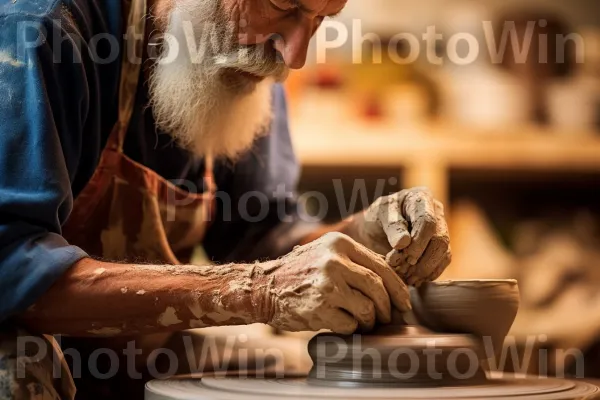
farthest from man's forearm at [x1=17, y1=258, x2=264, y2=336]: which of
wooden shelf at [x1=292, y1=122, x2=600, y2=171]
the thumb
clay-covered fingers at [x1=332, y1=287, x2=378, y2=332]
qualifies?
wooden shelf at [x1=292, y1=122, x2=600, y2=171]

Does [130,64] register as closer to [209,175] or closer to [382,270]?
[209,175]

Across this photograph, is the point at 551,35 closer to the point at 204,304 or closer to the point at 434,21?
the point at 434,21

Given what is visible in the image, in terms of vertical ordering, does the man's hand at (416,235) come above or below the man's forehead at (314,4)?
below

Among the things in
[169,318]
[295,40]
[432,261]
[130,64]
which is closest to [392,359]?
[432,261]

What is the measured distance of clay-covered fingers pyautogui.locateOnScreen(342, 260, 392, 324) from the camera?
1225mm

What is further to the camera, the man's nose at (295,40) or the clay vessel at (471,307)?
the man's nose at (295,40)

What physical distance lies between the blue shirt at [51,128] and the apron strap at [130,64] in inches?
0.7

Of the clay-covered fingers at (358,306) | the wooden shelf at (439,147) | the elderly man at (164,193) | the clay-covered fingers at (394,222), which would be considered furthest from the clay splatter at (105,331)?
the wooden shelf at (439,147)

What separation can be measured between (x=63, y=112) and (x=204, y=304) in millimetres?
391

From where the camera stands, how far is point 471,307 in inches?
54.1

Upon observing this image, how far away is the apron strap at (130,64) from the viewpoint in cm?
159

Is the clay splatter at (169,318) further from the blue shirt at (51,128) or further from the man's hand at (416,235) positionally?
the man's hand at (416,235)

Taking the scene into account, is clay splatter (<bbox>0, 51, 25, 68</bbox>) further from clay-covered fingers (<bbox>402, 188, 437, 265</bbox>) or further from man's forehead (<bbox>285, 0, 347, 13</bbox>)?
clay-covered fingers (<bbox>402, 188, 437, 265</bbox>)

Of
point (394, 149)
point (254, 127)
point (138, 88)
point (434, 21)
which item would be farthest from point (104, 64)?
point (434, 21)
